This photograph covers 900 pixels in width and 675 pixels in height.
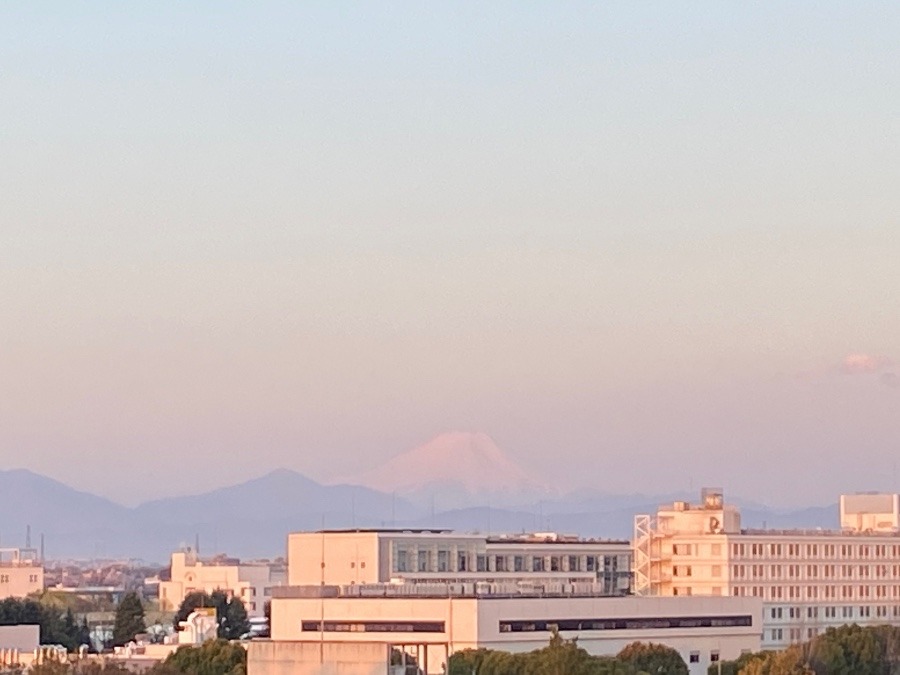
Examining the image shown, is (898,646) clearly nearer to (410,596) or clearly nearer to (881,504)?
(410,596)

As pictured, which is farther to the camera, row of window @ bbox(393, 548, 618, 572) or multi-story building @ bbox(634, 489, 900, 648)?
row of window @ bbox(393, 548, 618, 572)

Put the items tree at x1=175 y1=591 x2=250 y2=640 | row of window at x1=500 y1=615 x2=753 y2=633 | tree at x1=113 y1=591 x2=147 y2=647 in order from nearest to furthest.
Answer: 1. row of window at x1=500 y1=615 x2=753 y2=633
2. tree at x1=113 y1=591 x2=147 y2=647
3. tree at x1=175 y1=591 x2=250 y2=640

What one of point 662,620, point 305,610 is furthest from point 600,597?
point 305,610

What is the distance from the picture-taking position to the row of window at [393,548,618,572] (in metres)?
135

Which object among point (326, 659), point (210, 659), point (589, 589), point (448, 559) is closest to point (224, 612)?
point (448, 559)

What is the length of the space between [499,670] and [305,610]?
20153mm

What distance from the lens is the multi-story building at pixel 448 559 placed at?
132 meters

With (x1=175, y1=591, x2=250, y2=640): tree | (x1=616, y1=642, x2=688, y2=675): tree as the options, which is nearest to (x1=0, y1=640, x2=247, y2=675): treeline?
(x1=616, y1=642, x2=688, y2=675): tree

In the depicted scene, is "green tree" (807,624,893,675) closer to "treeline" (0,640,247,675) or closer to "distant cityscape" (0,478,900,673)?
"distant cityscape" (0,478,900,673)

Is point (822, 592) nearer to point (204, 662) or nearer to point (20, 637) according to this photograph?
point (20, 637)

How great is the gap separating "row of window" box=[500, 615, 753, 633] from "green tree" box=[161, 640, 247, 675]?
14.5 metres

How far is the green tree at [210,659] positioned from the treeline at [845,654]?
63.8 feet

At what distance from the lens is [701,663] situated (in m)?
105

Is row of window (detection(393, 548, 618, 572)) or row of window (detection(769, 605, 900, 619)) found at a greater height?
row of window (detection(393, 548, 618, 572))
